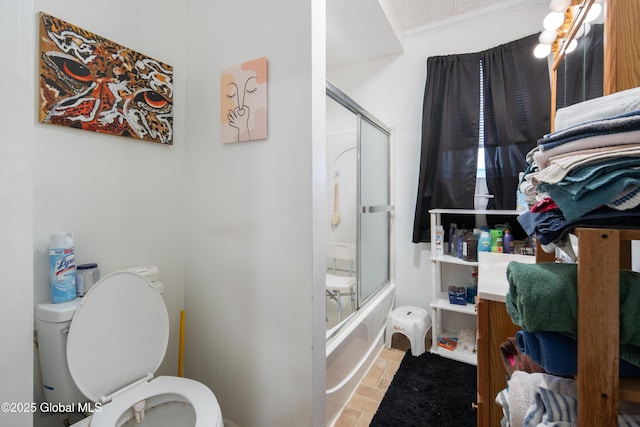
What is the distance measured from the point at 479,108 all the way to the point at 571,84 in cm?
126

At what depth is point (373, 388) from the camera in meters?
1.70

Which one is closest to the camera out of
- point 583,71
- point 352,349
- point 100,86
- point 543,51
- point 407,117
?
point 583,71

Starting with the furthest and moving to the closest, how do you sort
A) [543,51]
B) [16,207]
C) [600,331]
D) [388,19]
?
[388,19] < [543,51] < [16,207] < [600,331]

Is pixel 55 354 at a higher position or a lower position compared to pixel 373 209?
lower

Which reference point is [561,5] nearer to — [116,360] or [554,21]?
[554,21]

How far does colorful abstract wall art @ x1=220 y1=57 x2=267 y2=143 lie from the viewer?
123 cm

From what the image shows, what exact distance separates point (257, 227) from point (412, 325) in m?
1.50

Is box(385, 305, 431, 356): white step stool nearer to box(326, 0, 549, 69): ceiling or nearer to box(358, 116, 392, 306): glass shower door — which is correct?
box(358, 116, 392, 306): glass shower door

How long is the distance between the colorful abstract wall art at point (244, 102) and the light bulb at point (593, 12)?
109 centimetres

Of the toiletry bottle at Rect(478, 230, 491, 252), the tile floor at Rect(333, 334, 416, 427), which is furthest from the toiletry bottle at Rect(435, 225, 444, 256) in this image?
the tile floor at Rect(333, 334, 416, 427)

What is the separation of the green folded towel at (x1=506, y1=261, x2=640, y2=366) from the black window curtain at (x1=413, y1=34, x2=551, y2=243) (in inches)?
71.7

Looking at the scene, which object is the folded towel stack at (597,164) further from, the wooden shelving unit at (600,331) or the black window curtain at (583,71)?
the black window curtain at (583,71)

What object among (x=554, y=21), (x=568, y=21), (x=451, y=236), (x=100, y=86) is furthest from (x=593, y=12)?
(x=100, y=86)

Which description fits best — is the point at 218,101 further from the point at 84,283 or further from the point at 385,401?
the point at 385,401
